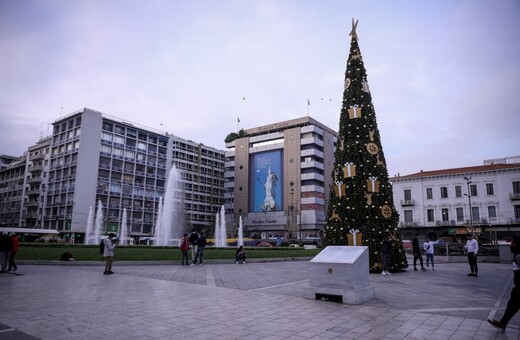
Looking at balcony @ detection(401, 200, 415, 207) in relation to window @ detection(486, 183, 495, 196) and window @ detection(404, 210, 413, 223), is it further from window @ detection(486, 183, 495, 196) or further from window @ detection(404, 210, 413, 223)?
window @ detection(486, 183, 495, 196)

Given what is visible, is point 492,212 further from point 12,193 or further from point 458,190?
point 12,193

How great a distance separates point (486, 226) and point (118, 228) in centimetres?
6443

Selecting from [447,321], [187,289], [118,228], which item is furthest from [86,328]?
[118,228]

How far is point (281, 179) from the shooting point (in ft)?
276

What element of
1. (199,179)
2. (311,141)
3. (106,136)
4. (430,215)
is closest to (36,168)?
(106,136)

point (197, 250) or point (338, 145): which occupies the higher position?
point (338, 145)

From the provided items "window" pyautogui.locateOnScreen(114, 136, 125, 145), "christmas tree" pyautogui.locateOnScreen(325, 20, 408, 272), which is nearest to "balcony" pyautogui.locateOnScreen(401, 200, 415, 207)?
"christmas tree" pyautogui.locateOnScreen(325, 20, 408, 272)

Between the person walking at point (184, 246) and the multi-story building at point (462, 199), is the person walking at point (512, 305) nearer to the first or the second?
the person walking at point (184, 246)

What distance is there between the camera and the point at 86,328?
5.93 meters

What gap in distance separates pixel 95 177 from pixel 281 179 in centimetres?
4031

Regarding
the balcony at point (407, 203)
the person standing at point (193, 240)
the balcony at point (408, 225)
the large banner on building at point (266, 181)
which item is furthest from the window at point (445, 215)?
the person standing at point (193, 240)

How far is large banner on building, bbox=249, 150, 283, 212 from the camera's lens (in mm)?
84125

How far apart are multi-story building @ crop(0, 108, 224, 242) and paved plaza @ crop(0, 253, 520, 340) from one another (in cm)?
5980

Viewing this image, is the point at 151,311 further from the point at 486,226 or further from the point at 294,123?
the point at 294,123
